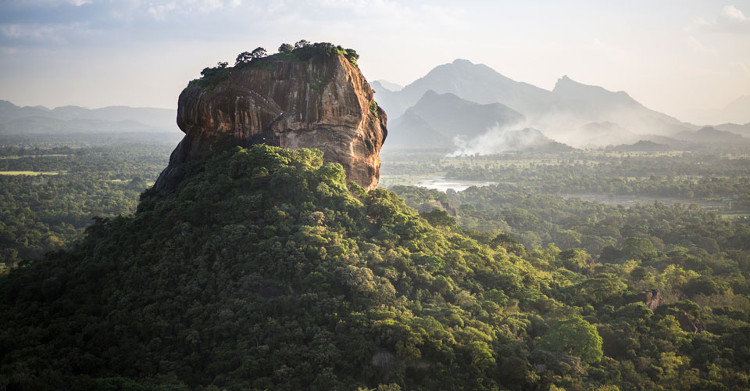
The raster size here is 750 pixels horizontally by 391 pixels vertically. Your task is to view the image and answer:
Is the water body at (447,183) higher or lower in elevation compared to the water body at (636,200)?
higher

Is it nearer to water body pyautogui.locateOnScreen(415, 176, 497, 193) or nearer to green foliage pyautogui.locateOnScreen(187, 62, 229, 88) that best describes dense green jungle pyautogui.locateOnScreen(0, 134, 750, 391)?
green foliage pyautogui.locateOnScreen(187, 62, 229, 88)

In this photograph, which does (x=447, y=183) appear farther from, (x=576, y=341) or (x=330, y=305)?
(x=330, y=305)

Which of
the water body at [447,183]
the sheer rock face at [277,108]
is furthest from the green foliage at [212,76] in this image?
the water body at [447,183]

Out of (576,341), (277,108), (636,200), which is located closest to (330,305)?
(576,341)

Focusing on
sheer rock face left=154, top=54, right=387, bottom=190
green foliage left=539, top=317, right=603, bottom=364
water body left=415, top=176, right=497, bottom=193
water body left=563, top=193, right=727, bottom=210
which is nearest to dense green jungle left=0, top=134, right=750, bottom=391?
green foliage left=539, top=317, right=603, bottom=364

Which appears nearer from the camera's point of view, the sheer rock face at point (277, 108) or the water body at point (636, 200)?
the sheer rock face at point (277, 108)

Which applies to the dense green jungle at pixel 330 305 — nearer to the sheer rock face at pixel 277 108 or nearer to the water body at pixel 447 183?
the sheer rock face at pixel 277 108
